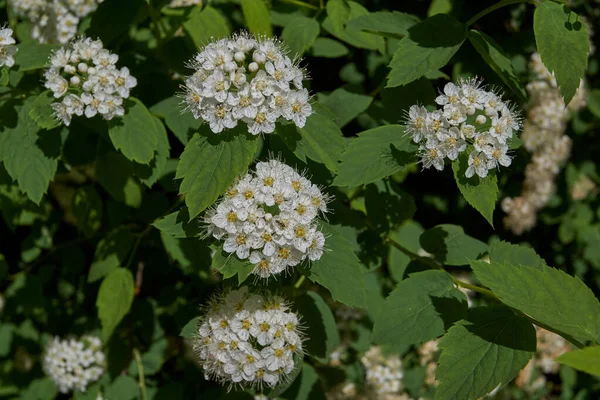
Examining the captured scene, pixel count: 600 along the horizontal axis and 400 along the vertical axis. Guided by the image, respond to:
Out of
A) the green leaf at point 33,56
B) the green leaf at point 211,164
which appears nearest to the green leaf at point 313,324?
the green leaf at point 211,164

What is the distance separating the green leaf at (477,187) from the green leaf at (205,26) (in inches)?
52.2

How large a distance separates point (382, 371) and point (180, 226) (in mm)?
2123

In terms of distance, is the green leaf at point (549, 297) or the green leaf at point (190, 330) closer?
the green leaf at point (549, 297)

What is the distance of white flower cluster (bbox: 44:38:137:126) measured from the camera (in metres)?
2.38

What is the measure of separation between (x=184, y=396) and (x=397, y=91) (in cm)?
199

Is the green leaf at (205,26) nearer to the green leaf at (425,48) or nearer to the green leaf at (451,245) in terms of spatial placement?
the green leaf at (425,48)

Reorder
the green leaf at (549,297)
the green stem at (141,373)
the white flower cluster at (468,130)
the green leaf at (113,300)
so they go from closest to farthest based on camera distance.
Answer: the green leaf at (549,297)
the white flower cluster at (468,130)
the green leaf at (113,300)
the green stem at (141,373)

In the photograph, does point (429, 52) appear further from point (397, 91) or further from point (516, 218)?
point (516, 218)

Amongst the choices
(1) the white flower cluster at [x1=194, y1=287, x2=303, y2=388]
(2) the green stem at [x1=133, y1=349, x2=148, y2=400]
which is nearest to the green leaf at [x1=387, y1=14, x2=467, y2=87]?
(1) the white flower cluster at [x1=194, y1=287, x2=303, y2=388]

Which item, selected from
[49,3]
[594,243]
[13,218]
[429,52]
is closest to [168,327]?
[13,218]

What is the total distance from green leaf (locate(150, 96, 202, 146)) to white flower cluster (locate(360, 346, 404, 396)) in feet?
6.39

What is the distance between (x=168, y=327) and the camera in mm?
3670

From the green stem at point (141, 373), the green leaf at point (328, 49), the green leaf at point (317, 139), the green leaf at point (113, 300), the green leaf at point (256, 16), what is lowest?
the green stem at point (141, 373)

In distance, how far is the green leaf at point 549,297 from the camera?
187 cm
